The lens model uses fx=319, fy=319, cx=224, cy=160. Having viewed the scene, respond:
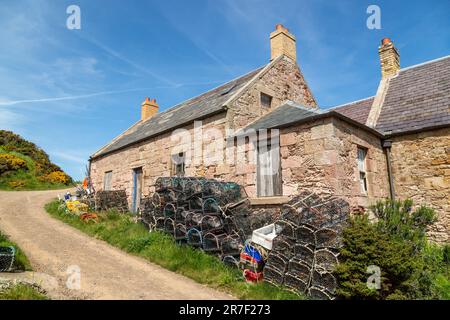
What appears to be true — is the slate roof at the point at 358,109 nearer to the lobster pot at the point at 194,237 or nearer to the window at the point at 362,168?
the window at the point at 362,168

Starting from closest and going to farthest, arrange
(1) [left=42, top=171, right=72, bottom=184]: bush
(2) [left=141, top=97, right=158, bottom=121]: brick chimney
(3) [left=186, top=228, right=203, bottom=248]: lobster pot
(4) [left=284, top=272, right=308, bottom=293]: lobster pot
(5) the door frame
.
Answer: (4) [left=284, top=272, right=308, bottom=293]: lobster pot < (3) [left=186, top=228, right=203, bottom=248]: lobster pot < (5) the door frame < (2) [left=141, top=97, right=158, bottom=121]: brick chimney < (1) [left=42, top=171, right=72, bottom=184]: bush

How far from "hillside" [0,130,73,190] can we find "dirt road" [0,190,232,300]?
1499 cm

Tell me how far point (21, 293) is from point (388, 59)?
1541cm

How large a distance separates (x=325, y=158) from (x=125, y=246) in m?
5.89

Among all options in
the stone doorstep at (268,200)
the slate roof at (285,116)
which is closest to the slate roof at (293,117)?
the slate roof at (285,116)

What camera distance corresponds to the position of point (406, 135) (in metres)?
10.3

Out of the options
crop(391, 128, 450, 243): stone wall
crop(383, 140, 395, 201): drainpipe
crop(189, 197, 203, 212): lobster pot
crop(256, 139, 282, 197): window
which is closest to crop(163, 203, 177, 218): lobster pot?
crop(189, 197, 203, 212): lobster pot

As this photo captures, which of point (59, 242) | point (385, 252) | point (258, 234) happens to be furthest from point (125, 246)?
point (385, 252)

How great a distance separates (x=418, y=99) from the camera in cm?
1132

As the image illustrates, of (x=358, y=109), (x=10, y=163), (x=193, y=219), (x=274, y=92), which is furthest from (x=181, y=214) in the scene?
(x=10, y=163)

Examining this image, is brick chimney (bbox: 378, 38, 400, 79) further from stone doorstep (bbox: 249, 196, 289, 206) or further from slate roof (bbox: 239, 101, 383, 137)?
stone doorstep (bbox: 249, 196, 289, 206)

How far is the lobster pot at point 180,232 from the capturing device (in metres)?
8.29

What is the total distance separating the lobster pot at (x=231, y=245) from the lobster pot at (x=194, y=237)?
0.71 metres

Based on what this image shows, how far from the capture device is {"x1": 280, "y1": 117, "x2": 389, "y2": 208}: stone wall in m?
8.03
